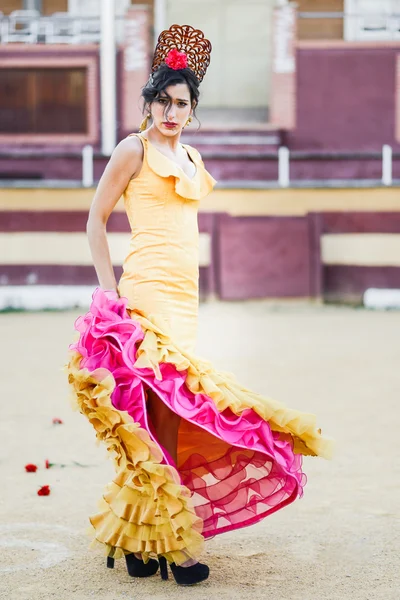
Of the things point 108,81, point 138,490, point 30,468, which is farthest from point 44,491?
point 108,81

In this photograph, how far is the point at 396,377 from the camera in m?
7.77

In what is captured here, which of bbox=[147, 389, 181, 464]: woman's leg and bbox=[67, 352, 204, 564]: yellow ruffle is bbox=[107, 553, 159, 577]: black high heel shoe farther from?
bbox=[147, 389, 181, 464]: woman's leg

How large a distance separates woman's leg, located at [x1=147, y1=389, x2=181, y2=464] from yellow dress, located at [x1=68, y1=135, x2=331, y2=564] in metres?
0.03

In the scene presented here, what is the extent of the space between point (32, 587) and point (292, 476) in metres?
0.86

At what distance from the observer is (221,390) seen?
3.16 metres

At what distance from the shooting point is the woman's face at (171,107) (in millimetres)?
3250

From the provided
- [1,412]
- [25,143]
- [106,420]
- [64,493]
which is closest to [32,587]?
[106,420]

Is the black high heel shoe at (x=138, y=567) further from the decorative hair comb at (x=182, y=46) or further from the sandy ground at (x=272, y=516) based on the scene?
the decorative hair comb at (x=182, y=46)

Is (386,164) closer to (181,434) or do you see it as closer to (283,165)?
(283,165)

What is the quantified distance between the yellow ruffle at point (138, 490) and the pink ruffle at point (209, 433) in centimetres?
4

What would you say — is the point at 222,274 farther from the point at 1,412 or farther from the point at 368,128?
A: the point at 1,412

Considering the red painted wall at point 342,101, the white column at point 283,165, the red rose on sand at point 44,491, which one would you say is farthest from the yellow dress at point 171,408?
the red painted wall at point 342,101

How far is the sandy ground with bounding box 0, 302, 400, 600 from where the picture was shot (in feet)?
10.5

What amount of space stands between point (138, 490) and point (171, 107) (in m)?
1.18
